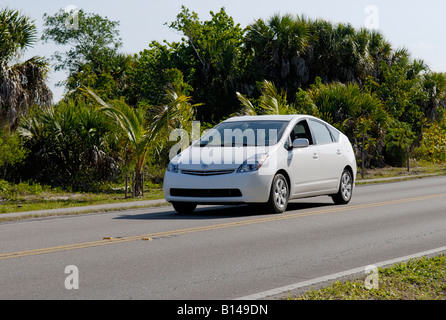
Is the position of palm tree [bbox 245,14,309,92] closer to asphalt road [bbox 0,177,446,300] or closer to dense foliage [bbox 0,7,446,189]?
dense foliage [bbox 0,7,446,189]

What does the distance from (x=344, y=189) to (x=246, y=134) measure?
2.98 metres

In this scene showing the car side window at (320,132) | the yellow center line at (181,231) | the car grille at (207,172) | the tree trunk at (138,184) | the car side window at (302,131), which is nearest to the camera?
the yellow center line at (181,231)

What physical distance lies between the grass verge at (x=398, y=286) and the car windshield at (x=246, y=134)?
5.85m

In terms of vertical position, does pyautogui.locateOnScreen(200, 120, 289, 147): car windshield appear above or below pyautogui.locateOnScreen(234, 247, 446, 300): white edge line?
above

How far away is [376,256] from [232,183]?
4115 millimetres

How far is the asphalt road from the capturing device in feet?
22.5

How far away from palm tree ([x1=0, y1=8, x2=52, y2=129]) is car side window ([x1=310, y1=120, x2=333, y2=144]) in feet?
34.7

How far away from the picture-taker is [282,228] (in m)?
11.1

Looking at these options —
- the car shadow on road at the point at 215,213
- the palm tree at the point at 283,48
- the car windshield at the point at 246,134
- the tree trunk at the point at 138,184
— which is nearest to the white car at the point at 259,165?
the car windshield at the point at 246,134

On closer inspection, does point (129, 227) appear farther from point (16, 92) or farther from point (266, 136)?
point (16, 92)

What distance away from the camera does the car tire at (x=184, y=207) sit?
13.3 metres

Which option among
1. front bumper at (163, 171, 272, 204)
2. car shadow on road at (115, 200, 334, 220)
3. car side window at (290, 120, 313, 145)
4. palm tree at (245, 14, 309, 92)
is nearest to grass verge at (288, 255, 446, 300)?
front bumper at (163, 171, 272, 204)

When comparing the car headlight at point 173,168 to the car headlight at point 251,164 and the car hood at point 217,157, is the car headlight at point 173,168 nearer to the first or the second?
the car hood at point 217,157

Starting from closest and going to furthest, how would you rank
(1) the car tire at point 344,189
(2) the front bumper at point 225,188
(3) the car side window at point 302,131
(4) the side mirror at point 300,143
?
(2) the front bumper at point 225,188, (4) the side mirror at point 300,143, (3) the car side window at point 302,131, (1) the car tire at point 344,189
